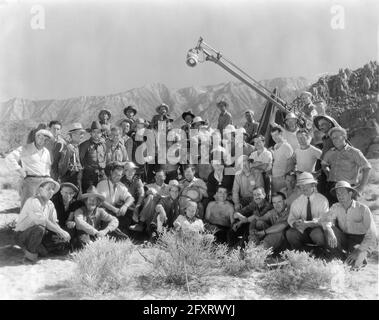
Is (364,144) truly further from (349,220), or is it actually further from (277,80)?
(277,80)

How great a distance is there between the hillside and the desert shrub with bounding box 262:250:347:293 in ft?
334

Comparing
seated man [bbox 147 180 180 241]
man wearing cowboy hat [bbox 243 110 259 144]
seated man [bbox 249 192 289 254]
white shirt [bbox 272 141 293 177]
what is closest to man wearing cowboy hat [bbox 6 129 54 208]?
seated man [bbox 147 180 180 241]

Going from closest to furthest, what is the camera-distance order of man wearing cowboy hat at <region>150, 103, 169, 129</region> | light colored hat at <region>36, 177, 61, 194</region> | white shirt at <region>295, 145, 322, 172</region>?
1. light colored hat at <region>36, 177, 61, 194</region>
2. white shirt at <region>295, 145, 322, 172</region>
3. man wearing cowboy hat at <region>150, 103, 169, 129</region>

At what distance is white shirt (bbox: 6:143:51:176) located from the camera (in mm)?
6755

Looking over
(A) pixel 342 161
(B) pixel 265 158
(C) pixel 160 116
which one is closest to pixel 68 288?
(B) pixel 265 158

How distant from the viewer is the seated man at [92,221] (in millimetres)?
6324

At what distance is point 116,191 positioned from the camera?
23.7 ft

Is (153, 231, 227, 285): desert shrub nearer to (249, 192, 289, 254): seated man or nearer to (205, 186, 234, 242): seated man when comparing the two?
(249, 192, 289, 254): seated man

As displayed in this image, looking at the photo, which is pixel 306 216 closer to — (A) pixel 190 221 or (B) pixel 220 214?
(B) pixel 220 214

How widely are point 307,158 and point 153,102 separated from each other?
128474 millimetres

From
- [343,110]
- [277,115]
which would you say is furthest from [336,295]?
[343,110]

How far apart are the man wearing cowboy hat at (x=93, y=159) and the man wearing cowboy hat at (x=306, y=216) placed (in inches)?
137

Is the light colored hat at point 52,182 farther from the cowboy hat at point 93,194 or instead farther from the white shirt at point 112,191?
the white shirt at point 112,191
